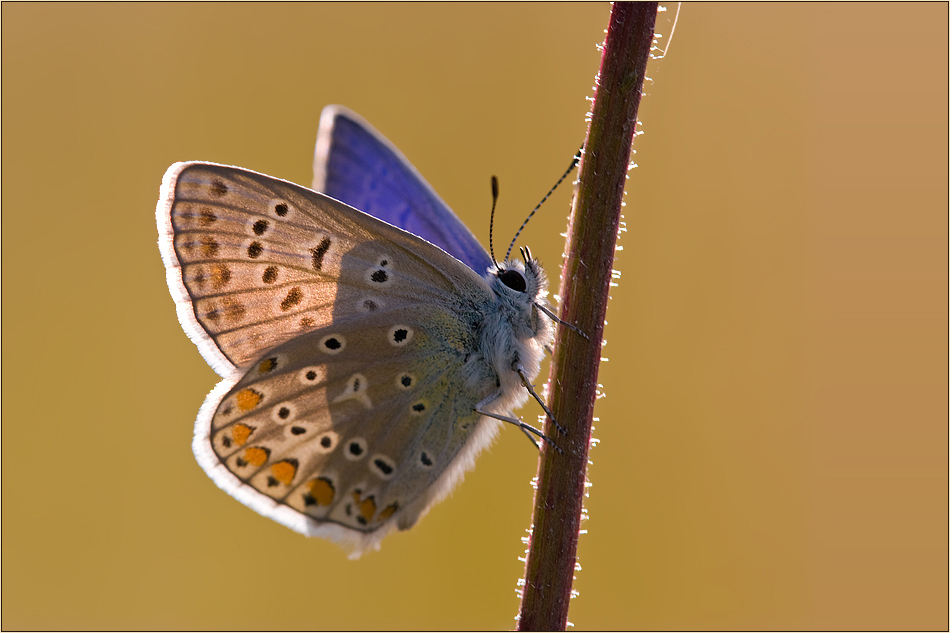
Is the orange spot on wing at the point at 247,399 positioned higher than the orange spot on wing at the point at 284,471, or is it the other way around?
the orange spot on wing at the point at 247,399

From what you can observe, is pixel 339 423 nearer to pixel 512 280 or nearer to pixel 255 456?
pixel 255 456

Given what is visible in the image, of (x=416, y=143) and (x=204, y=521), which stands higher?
(x=416, y=143)

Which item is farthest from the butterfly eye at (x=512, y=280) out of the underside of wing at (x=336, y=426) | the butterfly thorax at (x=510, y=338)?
the underside of wing at (x=336, y=426)

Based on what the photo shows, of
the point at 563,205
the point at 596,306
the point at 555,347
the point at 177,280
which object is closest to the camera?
the point at 596,306

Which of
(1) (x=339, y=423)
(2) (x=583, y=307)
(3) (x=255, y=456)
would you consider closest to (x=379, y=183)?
(1) (x=339, y=423)

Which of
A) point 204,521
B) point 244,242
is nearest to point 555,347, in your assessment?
point 244,242

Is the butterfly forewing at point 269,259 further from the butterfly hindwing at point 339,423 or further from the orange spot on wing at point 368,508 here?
the orange spot on wing at point 368,508

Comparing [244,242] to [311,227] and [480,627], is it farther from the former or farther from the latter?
Result: [480,627]
